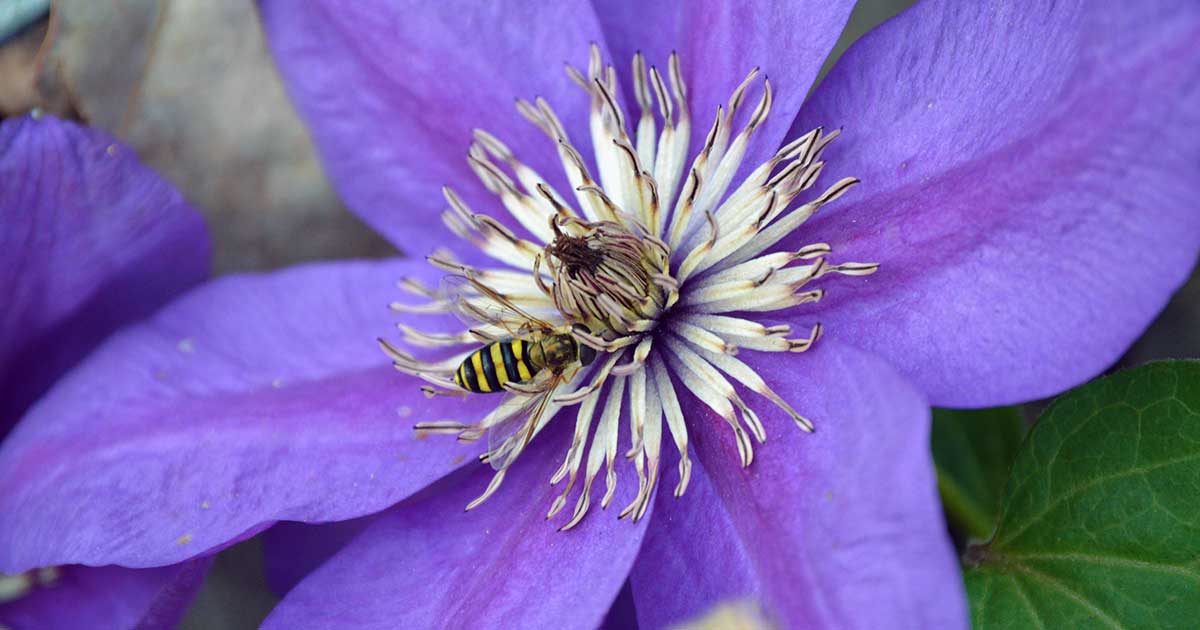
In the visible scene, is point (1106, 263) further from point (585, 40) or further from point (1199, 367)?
point (585, 40)

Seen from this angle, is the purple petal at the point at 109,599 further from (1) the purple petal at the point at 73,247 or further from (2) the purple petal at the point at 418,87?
(2) the purple petal at the point at 418,87

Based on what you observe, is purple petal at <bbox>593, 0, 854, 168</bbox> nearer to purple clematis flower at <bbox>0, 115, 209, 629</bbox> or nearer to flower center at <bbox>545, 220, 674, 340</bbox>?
flower center at <bbox>545, 220, 674, 340</bbox>

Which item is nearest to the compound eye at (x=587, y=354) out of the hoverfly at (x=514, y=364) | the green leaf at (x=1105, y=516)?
the hoverfly at (x=514, y=364)

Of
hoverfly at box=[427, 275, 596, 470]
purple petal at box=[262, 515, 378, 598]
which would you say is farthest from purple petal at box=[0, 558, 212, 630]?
hoverfly at box=[427, 275, 596, 470]

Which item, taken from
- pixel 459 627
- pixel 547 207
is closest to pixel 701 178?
pixel 547 207

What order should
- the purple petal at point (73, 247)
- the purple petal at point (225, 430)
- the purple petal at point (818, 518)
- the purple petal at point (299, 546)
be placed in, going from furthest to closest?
the purple petal at point (299, 546) → the purple petal at point (73, 247) → the purple petal at point (225, 430) → the purple petal at point (818, 518)

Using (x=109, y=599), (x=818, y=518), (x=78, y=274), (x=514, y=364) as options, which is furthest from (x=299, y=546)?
(x=818, y=518)

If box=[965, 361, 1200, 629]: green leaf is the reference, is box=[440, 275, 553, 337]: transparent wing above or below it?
above
